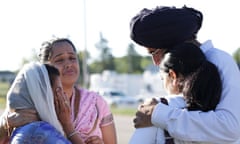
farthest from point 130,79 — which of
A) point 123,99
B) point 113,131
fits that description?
point 113,131

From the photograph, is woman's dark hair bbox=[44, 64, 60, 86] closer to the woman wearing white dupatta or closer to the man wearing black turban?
the woman wearing white dupatta

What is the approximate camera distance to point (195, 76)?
279cm

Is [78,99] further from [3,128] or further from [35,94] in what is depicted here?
[35,94]

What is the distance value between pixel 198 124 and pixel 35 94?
0.81m

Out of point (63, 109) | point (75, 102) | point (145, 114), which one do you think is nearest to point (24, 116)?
point (63, 109)

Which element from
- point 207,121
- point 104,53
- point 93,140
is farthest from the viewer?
point 104,53

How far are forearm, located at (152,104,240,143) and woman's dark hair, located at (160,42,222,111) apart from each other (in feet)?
0.19

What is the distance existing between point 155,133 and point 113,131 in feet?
6.77

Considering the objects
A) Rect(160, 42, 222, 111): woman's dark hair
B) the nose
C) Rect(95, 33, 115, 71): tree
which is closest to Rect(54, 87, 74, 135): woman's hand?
Rect(160, 42, 222, 111): woman's dark hair

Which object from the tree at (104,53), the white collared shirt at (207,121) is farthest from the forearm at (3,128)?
the tree at (104,53)

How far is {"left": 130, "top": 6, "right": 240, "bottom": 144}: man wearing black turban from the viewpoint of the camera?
273 centimetres

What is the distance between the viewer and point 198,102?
2.77 meters

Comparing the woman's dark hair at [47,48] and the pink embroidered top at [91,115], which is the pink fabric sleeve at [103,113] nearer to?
the pink embroidered top at [91,115]

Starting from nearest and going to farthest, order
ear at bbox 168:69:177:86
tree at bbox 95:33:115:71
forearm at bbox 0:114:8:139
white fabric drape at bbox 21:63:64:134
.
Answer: ear at bbox 168:69:177:86 → white fabric drape at bbox 21:63:64:134 → forearm at bbox 0:114:8:139 → tree at bbox 95:33:115:71
